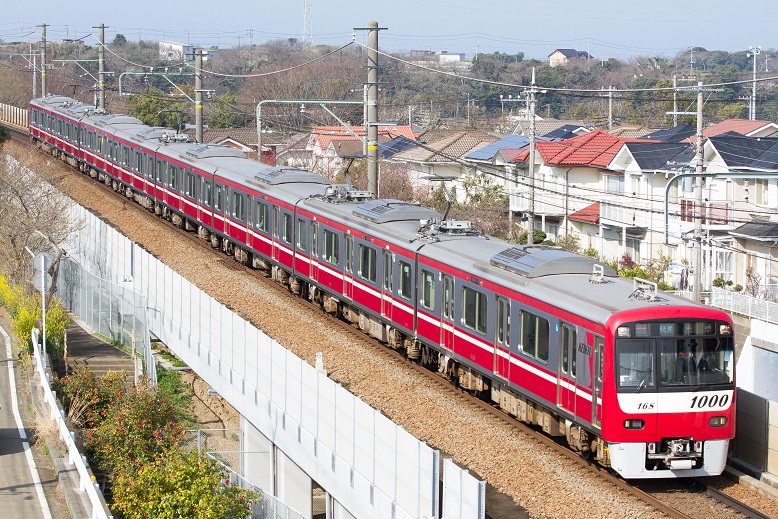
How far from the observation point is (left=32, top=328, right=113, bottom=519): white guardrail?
12055 millimetres

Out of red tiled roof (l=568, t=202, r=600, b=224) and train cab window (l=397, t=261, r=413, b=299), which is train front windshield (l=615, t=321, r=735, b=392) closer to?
train cab window (l=397, t=261, r=413, b=299)

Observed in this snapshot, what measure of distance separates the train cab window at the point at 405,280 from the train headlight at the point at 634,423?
6003 mm

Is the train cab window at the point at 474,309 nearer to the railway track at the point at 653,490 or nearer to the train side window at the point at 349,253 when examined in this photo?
the railway track at the point at 653,490

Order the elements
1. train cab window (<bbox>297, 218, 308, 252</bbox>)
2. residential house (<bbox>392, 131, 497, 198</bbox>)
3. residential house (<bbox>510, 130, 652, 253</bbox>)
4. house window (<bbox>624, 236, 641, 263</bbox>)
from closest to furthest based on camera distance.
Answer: train cab window (<bbox>297, 218, 308, 252</bbox>) → house window (<bbox>624, 236, 641, 263</bbox>) → residential house (<bbox>510, 130, 652, 253</bbox>) → residential house (<bbox>392, 131, 497, 198</bbox>)

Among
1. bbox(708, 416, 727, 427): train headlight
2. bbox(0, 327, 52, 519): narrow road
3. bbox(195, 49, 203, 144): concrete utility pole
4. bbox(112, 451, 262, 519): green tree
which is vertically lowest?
bbox(0, 327, 52, 519): narrow road

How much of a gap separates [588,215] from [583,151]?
131 inches

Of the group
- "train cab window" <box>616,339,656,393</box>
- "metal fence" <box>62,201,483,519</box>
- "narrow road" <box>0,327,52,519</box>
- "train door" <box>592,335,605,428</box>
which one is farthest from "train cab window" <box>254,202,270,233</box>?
"train cab window" <box>616,339,656,393</box>

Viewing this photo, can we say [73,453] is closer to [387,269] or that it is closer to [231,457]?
[231,457]

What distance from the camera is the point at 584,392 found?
12.7 metres

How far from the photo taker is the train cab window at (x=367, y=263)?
1909 cm

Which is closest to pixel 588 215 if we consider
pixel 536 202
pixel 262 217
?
pixel 536 202

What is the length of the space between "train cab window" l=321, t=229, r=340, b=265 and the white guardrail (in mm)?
5424

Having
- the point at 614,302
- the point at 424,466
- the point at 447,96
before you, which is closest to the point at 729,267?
the point at 614,302

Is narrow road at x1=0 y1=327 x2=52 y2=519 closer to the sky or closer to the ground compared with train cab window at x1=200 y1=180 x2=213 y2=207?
closer to the ground
